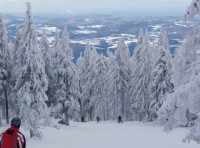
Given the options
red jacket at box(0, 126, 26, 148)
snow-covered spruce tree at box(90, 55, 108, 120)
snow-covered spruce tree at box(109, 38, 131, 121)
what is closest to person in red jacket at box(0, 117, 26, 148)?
red jacket at box(0, 126, 26, 148)

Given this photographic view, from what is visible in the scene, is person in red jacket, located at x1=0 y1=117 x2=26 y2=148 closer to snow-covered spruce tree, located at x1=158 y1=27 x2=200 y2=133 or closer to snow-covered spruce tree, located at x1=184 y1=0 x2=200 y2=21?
snow-covered spruce tree, located at x1=158 y1=27 x2=200 y2=133

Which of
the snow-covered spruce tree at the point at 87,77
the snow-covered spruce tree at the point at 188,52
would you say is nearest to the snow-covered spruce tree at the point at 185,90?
the snow-covered spruce tree at the point at 188,52

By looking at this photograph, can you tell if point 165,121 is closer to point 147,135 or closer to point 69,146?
point 69,146

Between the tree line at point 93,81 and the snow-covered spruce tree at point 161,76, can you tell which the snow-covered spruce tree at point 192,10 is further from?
the snow-covered spruce tree at point 161,76

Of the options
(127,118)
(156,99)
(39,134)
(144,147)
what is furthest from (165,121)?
(127,118)

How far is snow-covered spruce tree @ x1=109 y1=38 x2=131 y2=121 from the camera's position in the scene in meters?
54.5

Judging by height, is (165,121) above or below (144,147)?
above

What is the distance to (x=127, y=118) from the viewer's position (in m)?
65.1

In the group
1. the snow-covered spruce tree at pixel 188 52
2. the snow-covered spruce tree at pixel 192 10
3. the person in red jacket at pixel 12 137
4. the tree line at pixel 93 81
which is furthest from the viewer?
the tree line at pixel 93 81

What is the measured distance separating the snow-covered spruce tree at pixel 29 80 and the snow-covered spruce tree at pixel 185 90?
19201 mm

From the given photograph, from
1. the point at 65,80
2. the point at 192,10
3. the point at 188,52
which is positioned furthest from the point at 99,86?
the point at 192,10

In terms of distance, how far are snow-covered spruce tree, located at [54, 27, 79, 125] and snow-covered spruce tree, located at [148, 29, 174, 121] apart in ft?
34.8

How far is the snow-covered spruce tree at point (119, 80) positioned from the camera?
54469 millimetres

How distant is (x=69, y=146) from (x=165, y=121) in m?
17.6
